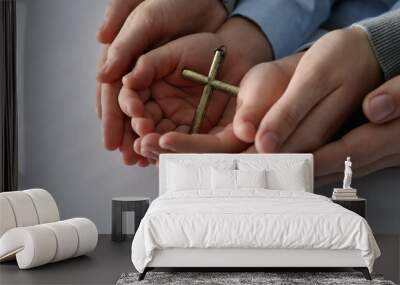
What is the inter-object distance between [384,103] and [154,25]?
1165 millimetres

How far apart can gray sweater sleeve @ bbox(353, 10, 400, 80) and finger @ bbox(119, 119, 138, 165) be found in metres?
1.25

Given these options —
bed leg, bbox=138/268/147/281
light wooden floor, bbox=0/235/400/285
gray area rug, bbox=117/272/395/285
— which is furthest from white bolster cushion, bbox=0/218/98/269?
bed leg, bbox=138/268/147/281

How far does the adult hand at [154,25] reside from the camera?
11.6ft

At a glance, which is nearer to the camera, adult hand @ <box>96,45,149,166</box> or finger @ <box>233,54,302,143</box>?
finger @ <box>233,54,302,143</box>

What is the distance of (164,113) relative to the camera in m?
3.61

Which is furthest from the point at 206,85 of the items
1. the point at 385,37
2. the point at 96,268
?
the point at 96,268

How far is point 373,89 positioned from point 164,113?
103 cm

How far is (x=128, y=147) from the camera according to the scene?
12.2 ft

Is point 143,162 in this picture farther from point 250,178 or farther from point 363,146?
point 363,146

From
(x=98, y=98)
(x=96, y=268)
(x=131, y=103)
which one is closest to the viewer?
(x=96, y=268)

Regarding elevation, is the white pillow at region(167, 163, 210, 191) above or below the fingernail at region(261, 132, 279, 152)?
below

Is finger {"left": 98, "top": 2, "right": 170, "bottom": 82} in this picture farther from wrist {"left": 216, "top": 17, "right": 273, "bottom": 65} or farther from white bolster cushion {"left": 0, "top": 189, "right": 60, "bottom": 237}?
white bolster cushion {"left": 0, "top": 189, "right": 60, "bottom": 237}

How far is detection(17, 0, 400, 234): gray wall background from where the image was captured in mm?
3881

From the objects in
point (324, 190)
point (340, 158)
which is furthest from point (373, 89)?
point (324, 190)
